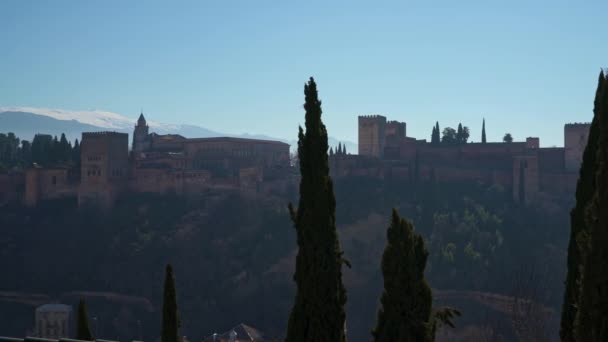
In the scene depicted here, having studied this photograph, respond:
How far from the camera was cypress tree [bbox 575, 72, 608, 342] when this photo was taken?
941 cm

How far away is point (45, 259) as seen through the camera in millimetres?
61031

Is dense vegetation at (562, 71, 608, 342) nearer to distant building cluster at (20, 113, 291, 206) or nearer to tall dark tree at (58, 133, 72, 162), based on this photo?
distant building cluster at (20, 113, 291, 206)

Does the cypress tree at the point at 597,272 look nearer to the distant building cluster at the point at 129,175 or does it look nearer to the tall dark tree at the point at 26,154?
the distant building cluster at the point at 129,175

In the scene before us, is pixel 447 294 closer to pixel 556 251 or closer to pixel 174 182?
pixel 556 251

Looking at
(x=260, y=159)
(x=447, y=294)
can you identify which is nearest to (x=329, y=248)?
(x=447, y=294)

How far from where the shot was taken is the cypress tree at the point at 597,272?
30.9 feet

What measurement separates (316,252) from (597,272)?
216 inches

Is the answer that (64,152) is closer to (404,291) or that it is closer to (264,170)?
(264,170)

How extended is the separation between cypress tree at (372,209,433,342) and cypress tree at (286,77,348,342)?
94 centimetres

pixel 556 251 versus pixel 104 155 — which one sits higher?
pixel 104 155

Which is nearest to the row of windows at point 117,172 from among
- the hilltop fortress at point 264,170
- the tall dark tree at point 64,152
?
the hilltop fortress at point 264,170

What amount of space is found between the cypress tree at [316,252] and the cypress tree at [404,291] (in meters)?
0.94

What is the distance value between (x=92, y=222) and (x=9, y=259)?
6.40 m

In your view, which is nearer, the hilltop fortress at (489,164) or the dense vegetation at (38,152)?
the hilltop fortress at (489,164)
